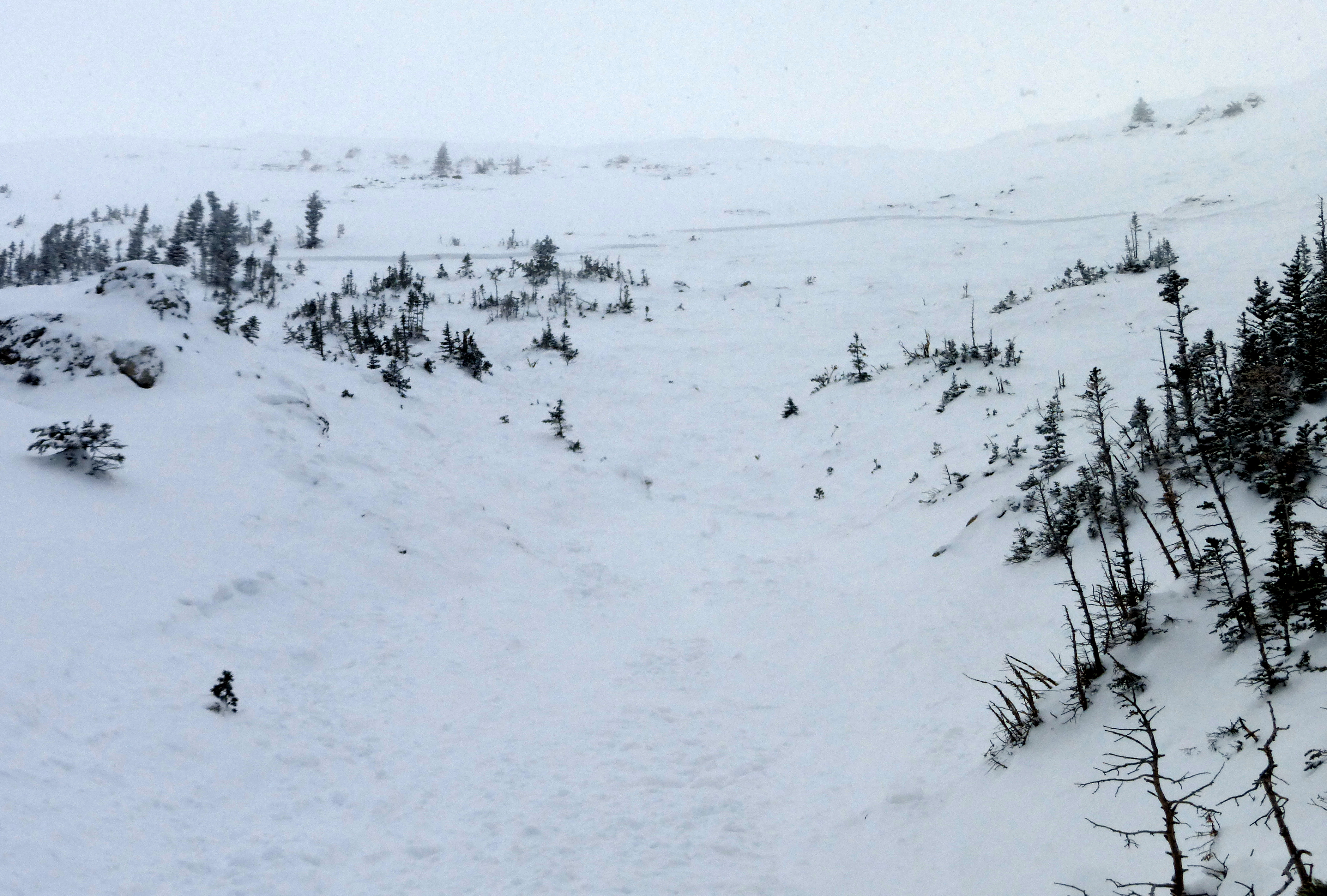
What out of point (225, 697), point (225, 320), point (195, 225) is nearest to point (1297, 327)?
point (225, 697)

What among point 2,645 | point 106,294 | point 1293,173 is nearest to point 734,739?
point 2,645

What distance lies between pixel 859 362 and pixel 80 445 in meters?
14.6

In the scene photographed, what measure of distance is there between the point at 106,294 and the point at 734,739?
13024 mm

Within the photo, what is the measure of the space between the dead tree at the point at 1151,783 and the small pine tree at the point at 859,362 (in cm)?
1268

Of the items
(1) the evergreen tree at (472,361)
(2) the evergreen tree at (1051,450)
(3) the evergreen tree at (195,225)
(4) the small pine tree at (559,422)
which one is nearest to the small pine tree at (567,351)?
(1) the evergreen tree at (472,361)

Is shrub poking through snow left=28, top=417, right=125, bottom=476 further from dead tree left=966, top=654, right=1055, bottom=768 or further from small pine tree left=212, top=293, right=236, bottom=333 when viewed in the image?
dead tree left=966, top=654, right=1055, bottom=768

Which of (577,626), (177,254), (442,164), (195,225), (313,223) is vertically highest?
(442,164)

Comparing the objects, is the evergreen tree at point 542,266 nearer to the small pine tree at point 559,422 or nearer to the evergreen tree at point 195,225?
the small pine tree at point 559,422

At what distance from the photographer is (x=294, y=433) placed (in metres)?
10.5

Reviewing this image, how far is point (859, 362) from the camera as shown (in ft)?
53.8

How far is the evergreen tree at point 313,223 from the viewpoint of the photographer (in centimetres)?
2989

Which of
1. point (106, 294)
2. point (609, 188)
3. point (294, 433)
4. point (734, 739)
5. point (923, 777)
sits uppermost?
point (609, 188)

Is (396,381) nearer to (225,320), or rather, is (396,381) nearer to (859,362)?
(225,320)

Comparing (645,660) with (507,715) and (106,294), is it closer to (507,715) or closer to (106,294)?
(507,715)
